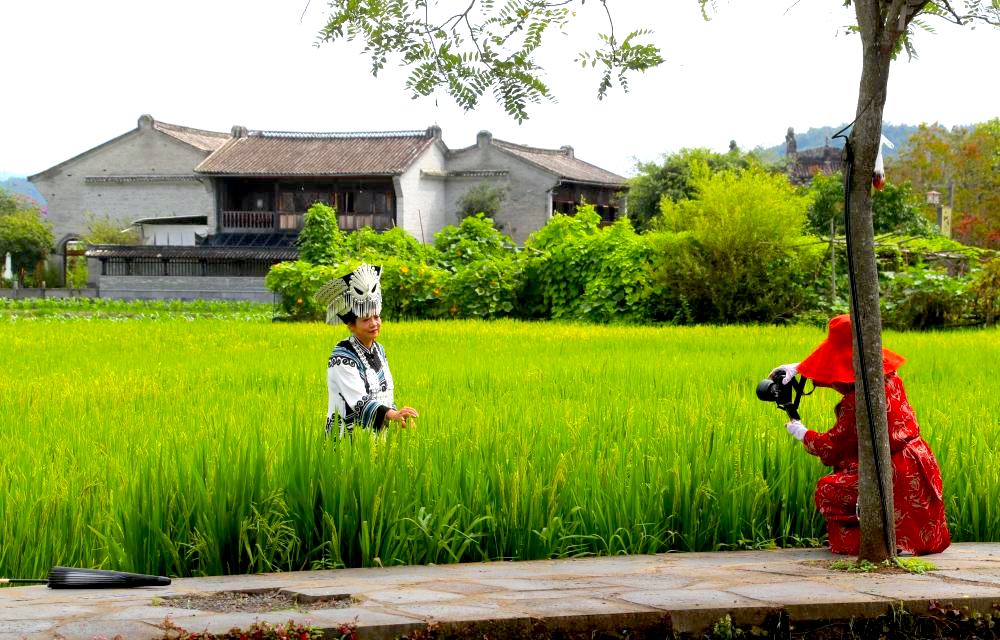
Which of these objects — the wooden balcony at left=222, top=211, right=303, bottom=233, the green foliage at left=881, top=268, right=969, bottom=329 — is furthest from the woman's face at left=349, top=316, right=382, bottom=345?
the wooden balcony at left=222, top=211, right=303, bottom=233

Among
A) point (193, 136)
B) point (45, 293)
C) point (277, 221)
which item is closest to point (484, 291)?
point (277, 221)

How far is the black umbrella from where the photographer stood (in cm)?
387

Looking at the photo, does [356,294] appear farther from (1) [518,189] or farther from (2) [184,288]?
(1) [518,189]

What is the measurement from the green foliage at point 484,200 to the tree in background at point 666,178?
490cm

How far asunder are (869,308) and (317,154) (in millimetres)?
40795

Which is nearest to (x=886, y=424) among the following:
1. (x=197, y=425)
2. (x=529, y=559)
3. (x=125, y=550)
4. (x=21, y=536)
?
(x=529, y=559)

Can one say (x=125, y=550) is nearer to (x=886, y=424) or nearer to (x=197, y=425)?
(x=197, y=425)

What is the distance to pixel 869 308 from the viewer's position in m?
4.19

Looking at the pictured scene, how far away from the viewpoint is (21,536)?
4.39 m

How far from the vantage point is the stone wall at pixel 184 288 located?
37781 mm

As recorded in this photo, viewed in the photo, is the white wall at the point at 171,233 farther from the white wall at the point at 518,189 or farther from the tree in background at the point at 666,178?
the tree in background at the point at 666,178

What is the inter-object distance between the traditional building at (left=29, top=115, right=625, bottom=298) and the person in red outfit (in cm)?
3473

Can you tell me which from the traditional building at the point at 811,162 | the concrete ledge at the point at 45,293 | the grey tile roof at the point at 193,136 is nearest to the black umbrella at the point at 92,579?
the concrete ledge at the point at 45,293

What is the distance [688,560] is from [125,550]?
209cm
